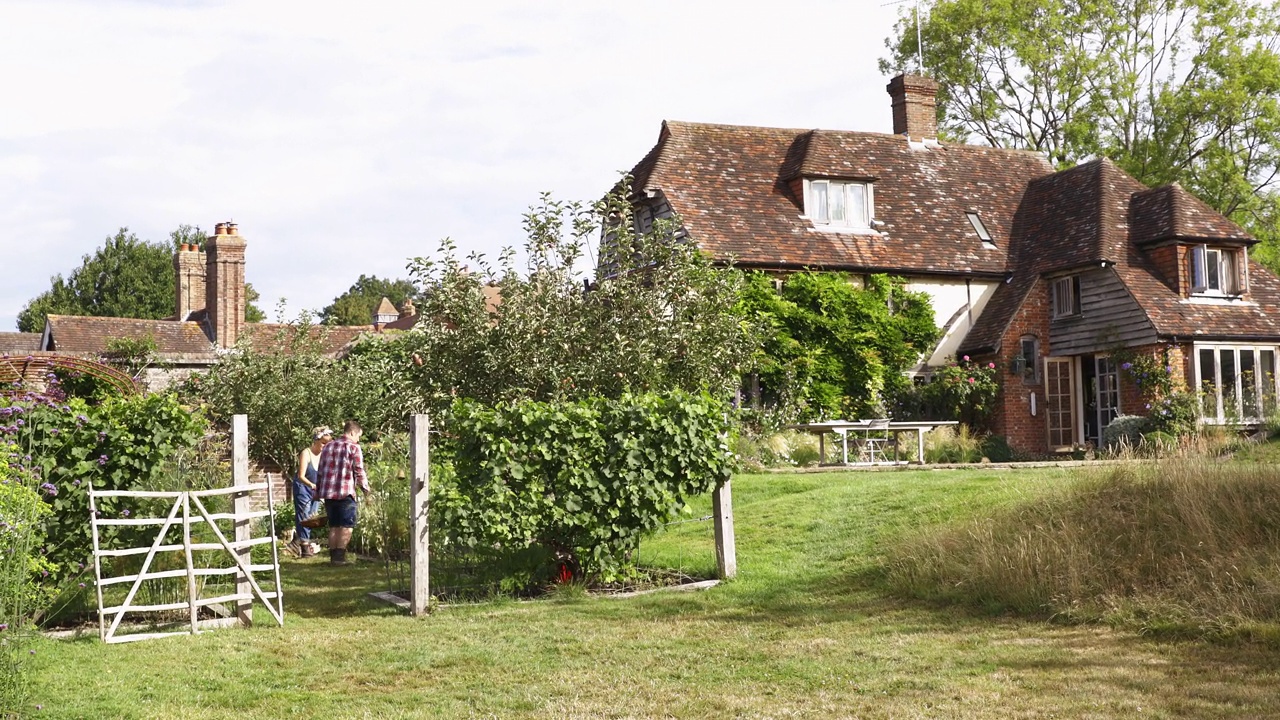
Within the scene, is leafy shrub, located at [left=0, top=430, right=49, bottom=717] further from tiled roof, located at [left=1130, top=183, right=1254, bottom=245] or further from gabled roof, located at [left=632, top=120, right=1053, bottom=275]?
tiled roof, located at [left=1130, top=183, right=1254, bottom=245]

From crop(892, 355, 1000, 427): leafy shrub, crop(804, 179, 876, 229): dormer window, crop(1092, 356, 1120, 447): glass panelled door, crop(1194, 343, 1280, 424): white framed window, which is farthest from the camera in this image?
crop(804, 179, 876, 229): dormer window

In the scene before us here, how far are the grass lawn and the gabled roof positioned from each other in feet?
51.4

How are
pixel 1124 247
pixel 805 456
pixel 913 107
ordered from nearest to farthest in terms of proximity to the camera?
1. pixel 805 456
2. pixel 1124 247
3. pixel 913 107

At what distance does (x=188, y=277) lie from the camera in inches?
1566

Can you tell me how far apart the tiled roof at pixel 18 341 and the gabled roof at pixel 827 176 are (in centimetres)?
2833

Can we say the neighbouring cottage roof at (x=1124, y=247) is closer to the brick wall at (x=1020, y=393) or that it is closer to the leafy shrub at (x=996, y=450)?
the brick wall at (x=1020, y=393)

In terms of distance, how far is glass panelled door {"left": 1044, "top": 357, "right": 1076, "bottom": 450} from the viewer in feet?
88.6

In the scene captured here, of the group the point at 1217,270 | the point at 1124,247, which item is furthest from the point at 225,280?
the point at 1217,270

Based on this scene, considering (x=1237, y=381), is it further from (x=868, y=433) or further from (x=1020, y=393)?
(x=868, y=433)

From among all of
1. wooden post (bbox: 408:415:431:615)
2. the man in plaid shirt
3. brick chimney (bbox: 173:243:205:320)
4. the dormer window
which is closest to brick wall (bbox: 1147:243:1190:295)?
the dormer window

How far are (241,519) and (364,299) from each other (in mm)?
81696

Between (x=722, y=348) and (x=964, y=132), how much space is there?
29.4 metres

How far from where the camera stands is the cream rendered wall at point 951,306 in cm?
2769

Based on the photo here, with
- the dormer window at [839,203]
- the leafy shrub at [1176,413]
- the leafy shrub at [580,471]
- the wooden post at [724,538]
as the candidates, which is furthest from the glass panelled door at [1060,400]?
the leafy shrub at [580,471]
